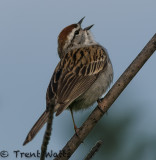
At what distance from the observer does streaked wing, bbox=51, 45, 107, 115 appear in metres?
5.08

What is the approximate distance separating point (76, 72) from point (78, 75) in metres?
0.08

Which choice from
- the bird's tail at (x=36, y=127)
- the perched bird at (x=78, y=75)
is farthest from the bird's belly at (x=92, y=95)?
the bird's tail at (x=36, y=127)

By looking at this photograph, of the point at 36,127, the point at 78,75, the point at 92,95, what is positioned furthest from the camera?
the point at 78,75

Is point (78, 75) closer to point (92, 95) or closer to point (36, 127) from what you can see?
point (92, 95)

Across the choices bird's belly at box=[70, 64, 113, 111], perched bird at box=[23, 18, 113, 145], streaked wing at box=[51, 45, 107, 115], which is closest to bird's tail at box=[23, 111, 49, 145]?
perched bird at box=[23, 18, 113, 145]

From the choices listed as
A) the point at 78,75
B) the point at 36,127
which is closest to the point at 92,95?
the point at 78,75

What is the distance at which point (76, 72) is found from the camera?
5.79 meters

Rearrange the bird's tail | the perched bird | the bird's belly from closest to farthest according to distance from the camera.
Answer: the bird's tail, the perched bird, the bird's belly

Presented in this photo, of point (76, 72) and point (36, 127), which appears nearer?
point (36, 127)

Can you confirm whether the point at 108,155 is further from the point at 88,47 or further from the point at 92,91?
the point at 88,47

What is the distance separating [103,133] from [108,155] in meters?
0.60

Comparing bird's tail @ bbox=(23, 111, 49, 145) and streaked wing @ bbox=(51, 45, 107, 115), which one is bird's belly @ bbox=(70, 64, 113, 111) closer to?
streaked wing @ bbox=(51, 45, 107, 115)

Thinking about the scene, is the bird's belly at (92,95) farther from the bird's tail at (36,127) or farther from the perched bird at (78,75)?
the bird's tail at (36,127)

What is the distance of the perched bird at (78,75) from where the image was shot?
504 cm
